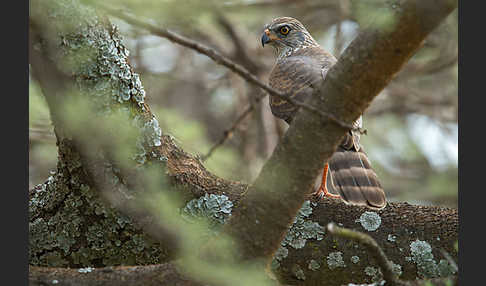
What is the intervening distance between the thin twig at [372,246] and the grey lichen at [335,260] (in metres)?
0.64

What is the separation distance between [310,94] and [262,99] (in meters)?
2.47

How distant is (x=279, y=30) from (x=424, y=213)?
9.44ft

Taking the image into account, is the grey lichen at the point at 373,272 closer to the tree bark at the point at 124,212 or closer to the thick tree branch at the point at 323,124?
the tree bark at the point at 124,212

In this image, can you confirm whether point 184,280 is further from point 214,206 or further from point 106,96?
point 106,96

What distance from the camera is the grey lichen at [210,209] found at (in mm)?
2938

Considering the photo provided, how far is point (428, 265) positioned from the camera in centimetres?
279

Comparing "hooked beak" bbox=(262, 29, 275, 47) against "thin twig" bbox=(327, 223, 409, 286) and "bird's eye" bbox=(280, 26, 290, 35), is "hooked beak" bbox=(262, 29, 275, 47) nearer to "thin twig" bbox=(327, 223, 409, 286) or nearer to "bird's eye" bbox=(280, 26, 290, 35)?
"bird's eye" bbox=(280, 26, 290, 35)

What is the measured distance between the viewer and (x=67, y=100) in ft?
8.57

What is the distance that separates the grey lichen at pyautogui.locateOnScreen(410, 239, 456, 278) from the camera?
2.79 meters

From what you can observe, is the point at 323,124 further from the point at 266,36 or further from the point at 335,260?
the point at 266,36

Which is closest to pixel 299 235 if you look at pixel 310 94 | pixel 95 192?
pixel 310 94

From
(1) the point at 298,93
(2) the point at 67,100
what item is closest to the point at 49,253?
(2) the point at 67,100

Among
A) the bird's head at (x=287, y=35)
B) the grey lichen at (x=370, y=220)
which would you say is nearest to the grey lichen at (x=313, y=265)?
the grey lichen at (x=370, y=220)

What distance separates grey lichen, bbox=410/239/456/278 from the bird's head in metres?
2.94
